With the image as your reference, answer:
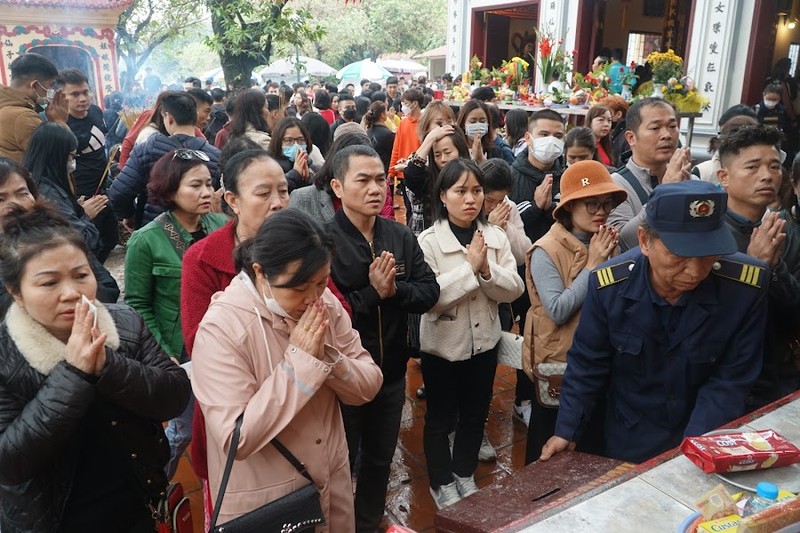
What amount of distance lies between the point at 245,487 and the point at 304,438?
21 cm

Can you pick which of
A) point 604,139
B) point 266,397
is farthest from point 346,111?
point 266,397

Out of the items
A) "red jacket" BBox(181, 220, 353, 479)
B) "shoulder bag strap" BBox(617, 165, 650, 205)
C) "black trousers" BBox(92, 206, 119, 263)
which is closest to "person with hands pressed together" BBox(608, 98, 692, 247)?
"shoulder bag strap" BBox(617, 165, 650, 205)

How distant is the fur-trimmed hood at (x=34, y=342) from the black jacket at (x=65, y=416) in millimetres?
22

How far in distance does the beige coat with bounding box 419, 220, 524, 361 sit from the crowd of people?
11 mm

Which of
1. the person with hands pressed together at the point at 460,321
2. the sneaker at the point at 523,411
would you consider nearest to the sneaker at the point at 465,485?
the person with hands pressed together at the point at 460,321

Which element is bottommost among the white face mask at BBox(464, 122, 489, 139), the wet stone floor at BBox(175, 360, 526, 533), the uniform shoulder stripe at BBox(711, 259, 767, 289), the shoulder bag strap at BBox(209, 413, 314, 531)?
the wet stone floor at BBox(175, 360, 526, 533)

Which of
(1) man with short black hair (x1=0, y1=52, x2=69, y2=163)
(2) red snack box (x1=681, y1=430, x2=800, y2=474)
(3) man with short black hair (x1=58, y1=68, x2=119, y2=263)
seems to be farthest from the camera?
(3) man with short black hair (x1=58, y1=68, x2=119, y2=263)

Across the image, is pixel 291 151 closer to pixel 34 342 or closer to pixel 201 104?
pixel 201 104

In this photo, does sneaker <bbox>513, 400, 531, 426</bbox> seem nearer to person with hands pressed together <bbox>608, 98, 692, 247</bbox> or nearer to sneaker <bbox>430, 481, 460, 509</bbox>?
sneaker <bbox>430, 481, 460, 509</bbox>

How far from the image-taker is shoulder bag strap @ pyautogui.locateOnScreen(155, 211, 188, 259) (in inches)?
106

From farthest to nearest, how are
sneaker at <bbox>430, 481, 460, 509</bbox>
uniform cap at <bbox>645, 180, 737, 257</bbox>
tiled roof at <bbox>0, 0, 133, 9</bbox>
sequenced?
tiled roof at <bbox>0, 0, 133, 9</bbox> → sneaker at <bbox>430, 481, 460, 509</bbox> → uniform cap at <bbox>645, 180, 737, 257</bbox>

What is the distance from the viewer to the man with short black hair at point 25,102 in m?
4.15

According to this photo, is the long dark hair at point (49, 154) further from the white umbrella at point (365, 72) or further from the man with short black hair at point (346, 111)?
the white umbrella at point (365, 72)

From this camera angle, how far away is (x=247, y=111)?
16.5 feet
